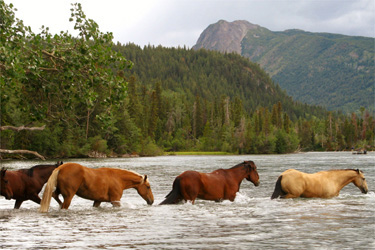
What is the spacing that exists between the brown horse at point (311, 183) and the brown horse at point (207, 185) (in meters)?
1.49

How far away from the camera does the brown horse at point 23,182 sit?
14227 millimetres

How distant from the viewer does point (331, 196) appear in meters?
17.7

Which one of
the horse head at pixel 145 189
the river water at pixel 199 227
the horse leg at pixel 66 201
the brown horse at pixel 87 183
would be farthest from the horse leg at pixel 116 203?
the horse leg at pixel 66 201

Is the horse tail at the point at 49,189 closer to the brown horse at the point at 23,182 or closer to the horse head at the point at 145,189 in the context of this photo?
the brown horse at the point at 23,182

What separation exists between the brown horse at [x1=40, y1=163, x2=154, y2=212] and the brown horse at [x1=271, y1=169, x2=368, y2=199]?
548 centimetres

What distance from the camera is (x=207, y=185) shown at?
49.6 feet

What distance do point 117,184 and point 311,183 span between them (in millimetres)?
7809

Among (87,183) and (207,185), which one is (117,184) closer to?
(87,183)

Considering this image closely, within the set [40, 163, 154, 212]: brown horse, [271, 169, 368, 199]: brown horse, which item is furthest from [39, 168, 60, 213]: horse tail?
[271, 169, 368, 199]: brown horse

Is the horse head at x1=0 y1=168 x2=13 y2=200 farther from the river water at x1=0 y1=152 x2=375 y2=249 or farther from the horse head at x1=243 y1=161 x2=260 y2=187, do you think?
the horse head at x1=243 y1=161 x2=260 y2=187

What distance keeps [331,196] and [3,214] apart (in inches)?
487

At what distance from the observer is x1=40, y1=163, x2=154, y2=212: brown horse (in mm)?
13016

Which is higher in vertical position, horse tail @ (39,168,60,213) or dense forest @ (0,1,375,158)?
dense forest @ (0,1,375,158)

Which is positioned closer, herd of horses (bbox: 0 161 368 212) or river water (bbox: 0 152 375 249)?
river water (bbox: 0 152 375 249)
